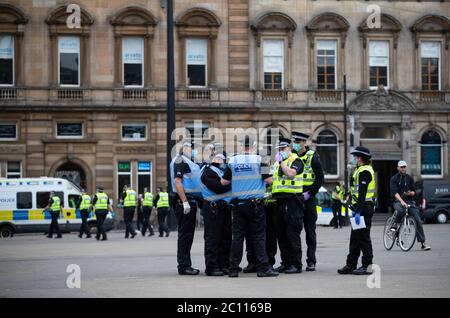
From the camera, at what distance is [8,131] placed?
53750mm

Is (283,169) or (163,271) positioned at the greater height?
(283,169)

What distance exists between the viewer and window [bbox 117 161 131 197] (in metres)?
54.5

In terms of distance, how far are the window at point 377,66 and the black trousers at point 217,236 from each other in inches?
1569

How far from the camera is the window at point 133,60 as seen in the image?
55062 millimetres

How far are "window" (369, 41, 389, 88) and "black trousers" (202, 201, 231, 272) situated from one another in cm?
3986

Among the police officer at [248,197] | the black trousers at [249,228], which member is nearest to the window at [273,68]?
the police officer at [248,197]

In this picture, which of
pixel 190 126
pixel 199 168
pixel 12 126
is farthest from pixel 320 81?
pixel 199 168

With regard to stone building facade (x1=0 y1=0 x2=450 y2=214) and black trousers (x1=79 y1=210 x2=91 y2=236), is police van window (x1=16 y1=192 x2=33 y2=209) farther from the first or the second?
stone building facade (x1=0 y1=0 x2=450 y2=214)

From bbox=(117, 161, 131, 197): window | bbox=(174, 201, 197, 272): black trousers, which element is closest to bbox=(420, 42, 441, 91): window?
bbox=(117, 161, 131, 197): window

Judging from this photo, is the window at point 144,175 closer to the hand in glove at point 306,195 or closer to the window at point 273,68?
the window at point 273,68

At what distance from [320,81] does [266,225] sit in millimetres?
38447

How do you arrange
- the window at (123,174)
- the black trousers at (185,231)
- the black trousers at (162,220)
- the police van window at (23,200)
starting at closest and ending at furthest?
the black trousers at (185,231), the black trousers at (162,220), the police van window at (23,200), the window at (123,174)

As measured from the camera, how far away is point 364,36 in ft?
187

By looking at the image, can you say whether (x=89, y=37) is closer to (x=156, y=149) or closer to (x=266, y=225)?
(x=156, y=149)
